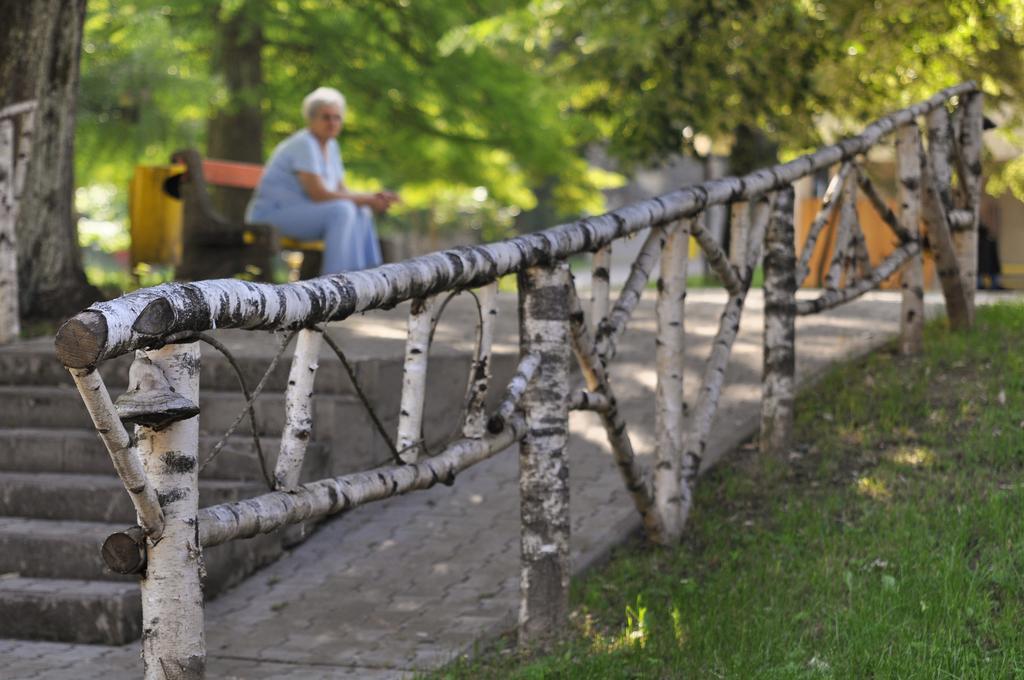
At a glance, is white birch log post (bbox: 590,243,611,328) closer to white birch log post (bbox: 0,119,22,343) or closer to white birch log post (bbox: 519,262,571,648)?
white birch log post (bbox: 519,262,571,648)

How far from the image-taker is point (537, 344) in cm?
496

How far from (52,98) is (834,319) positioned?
17.8ft

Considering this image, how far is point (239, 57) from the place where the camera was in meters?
17.8

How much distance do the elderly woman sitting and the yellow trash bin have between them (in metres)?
1.71

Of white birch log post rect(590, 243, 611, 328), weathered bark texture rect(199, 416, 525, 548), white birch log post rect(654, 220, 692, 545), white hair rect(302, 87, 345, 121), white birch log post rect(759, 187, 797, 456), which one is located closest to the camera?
weathered bark texture rect(199, 416, 525, 548)

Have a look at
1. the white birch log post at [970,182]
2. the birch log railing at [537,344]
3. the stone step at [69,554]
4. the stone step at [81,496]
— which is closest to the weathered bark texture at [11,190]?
the stone step at [81,496]

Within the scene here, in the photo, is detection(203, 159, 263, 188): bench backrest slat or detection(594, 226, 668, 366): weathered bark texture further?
detection(203, 159, 263, 188): bench backrest slat

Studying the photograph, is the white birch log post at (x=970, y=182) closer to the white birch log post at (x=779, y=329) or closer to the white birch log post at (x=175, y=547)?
the white birch log post at (x=779, y=329)

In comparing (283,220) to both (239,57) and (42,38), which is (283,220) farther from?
(239,57)

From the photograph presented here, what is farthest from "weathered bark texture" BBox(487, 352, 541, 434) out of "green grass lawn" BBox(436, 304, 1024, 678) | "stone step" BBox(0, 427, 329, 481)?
"stone step" BBox(0, 427, 329, 481)

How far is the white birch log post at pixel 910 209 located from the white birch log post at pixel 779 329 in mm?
1334

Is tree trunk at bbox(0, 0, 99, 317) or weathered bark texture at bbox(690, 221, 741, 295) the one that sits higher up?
tree trunk at bbox(0, 0, 99, 317)

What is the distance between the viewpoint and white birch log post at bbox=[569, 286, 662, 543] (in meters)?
5.16

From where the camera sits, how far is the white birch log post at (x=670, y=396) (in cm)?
588
